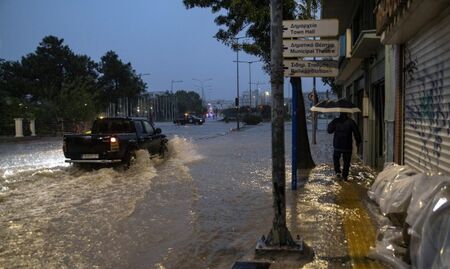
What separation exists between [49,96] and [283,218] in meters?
47.4

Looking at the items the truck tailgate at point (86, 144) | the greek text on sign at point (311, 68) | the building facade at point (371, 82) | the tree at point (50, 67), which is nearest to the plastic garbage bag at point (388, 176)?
the greek text on sign at point (311, 68)

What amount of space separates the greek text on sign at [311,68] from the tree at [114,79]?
6638cm

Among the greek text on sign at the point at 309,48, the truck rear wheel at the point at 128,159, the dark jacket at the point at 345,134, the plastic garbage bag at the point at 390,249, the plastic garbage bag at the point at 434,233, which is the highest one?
the greek text on sign at the point at 309,48

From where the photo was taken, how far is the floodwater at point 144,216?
6434mm

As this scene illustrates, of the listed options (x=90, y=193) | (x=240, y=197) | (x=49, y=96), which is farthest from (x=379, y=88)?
(x=49, y=96)

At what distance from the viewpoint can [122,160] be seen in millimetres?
14203

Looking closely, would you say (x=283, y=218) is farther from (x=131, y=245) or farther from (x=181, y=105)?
(x=181, y=105)

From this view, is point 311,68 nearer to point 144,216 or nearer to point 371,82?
point 144,216

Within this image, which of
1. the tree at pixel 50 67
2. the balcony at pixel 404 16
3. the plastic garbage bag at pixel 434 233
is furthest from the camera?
the tree at pixel 50 67

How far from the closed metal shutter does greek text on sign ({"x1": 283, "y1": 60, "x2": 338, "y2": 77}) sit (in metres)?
1.29

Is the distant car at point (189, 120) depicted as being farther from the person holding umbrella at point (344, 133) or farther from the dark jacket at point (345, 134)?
the dark jacket at point (345, 134)

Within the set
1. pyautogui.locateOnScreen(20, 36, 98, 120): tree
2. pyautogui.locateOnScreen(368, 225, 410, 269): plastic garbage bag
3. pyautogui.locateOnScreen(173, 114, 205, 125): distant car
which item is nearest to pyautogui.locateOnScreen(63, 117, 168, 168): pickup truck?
pyautogui.locateOnScreen(368, 225, 410, 269): plastic garbage bag

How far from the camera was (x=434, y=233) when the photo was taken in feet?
13.0

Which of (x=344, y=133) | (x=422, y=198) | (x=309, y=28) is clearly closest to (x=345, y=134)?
(x=344, y=133)
